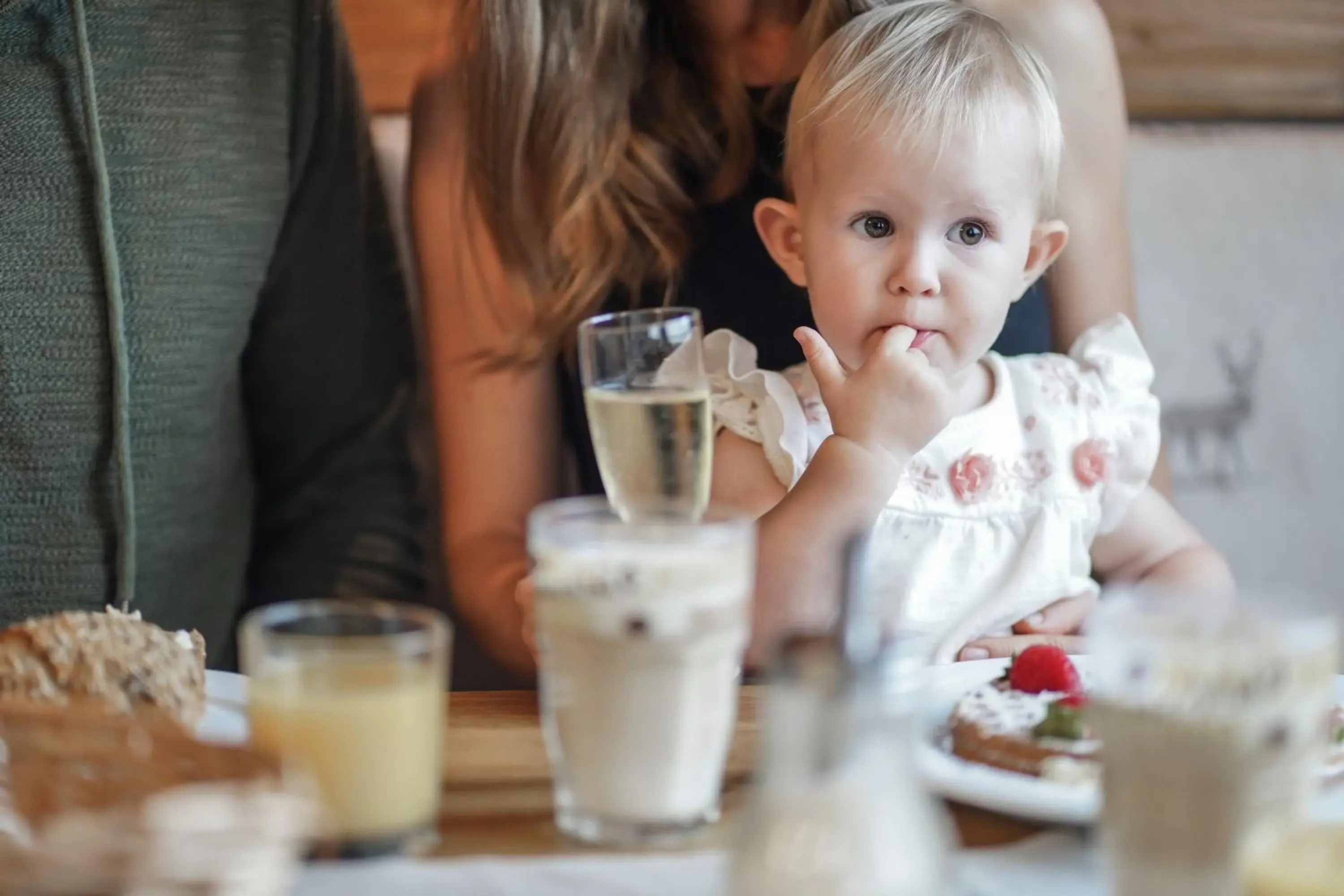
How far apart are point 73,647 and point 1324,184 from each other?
5.25 feet

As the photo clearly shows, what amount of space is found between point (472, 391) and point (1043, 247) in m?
0.65

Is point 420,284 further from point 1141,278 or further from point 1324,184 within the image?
point 1324,184

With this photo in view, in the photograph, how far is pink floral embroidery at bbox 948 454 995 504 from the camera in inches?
55.3

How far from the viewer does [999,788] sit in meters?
0.85

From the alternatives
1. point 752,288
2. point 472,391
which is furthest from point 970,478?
point 472,391

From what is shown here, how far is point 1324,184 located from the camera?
189 cm

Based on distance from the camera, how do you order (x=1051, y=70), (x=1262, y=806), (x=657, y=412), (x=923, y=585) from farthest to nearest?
1. (x=1051, y=70)
2. (x=923, y=585)
3. (x=657, y=412)
4. (x=1262, y=806)

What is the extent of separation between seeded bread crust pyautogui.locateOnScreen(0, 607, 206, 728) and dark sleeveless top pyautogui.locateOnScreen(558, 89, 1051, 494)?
30.7 inches

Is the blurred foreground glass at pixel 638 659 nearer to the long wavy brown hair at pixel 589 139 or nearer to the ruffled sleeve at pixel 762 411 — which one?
the ruffled sleeve at pixel 762 411

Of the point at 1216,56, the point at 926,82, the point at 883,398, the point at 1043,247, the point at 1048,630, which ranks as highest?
the point at 1216,56

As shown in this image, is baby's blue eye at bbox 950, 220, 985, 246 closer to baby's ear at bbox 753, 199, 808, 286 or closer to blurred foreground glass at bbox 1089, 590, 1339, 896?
baby's ear at bbox 753, 199, 808, 286

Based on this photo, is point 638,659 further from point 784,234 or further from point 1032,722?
point 784,234

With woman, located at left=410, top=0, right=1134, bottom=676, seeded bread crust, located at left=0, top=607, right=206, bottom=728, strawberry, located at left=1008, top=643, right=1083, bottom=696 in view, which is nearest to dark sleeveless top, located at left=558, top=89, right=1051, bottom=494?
woman, located at left=410, top=0, right=1134, bottom=676

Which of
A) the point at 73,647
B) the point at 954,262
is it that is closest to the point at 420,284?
the point at 954,262
